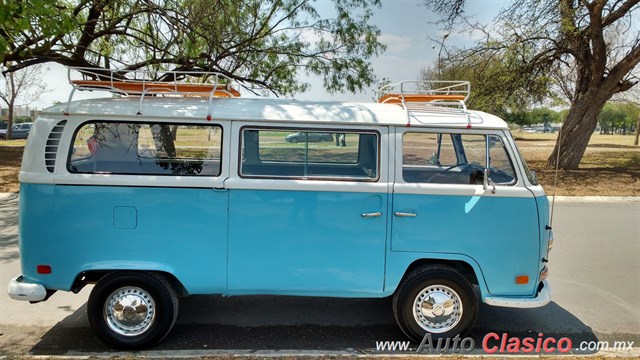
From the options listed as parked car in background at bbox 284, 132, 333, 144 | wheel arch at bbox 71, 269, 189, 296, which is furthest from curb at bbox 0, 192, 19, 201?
parked car in background at bbox 284, 132, 333, 144

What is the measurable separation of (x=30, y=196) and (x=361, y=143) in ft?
9.69

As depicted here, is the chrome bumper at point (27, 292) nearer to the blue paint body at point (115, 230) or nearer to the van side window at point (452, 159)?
the blue paint body at point (115, 230)

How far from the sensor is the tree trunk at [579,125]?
597 inches

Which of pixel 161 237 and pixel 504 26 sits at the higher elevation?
pixel 504 26

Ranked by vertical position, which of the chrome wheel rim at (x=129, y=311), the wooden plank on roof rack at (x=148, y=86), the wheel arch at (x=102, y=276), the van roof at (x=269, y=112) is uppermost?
the wooden plank on roof rack at (x=148, y=86)

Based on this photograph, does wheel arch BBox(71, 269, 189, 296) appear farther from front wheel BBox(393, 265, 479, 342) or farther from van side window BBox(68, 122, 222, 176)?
front wheel BBox(393, 265, 479, 342)

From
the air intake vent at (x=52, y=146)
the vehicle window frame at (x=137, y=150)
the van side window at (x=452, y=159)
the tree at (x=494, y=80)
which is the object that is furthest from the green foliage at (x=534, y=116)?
the air intake vent at (x=52, y=146)

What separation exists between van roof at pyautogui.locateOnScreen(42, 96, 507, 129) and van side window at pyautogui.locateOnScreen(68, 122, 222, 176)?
0.12 m

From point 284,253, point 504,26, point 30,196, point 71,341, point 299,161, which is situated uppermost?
point 504,26

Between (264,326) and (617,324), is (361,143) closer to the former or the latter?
(264,326)

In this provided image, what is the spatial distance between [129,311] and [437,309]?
2.79 metres

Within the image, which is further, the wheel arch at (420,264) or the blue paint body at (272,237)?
the wheel arch at (420,264)

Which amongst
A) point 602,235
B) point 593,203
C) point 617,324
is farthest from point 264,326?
point 593,203

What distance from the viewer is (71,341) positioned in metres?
4.04
